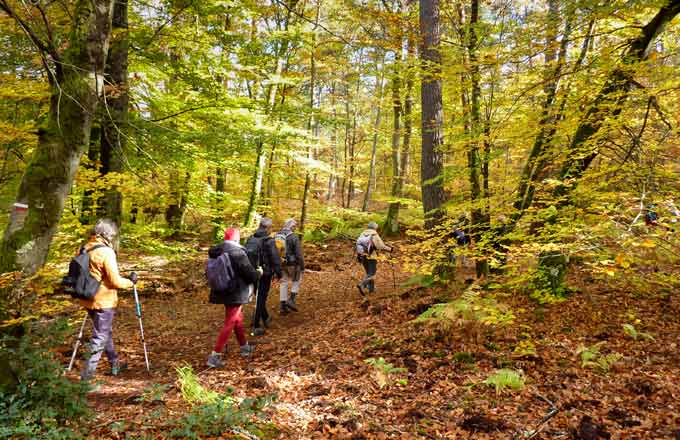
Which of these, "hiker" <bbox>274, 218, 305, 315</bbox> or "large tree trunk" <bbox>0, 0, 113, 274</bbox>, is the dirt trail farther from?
"large tree trunk" <bbox>0, 0, 113, 274</bbox>

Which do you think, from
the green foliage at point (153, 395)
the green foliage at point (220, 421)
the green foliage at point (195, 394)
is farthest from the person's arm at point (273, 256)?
the green foliage at point (220, 421)

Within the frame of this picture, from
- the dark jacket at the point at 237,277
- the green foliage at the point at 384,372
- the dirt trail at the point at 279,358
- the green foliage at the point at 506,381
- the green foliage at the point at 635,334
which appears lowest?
the dirt trail at the point at 279,358

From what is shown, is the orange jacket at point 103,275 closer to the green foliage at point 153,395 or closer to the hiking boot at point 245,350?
the green foliage at point 153,395

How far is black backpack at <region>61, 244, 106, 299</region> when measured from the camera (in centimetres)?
437

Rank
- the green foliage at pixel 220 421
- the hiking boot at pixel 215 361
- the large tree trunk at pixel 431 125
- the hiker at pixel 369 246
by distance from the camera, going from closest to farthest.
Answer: the green foliage at pixel 220 421 → the hiking boot at pixel 215 361 → the large tree trunk at pixel 431 125 → the hiker at pixel 369 246

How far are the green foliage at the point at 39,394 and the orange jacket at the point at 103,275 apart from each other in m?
1.07

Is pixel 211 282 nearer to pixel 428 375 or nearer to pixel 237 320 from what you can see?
pixel 237 320

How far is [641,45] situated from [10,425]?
8238 mm

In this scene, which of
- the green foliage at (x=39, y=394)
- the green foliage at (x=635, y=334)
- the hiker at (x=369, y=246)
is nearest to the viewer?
the green foliage at (x=39, y=394)

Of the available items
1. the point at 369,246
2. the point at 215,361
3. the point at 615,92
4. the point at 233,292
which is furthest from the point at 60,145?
the point at 615,92

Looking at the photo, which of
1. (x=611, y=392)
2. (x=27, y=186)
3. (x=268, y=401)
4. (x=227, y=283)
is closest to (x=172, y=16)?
(x=27, y=186)

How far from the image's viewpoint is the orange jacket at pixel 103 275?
450 cm

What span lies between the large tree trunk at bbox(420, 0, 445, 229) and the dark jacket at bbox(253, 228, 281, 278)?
3.38 meters

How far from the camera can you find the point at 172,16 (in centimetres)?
719
